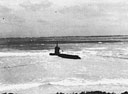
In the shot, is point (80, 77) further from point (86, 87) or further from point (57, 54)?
point (57, 54)

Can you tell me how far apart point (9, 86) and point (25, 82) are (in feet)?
7.64

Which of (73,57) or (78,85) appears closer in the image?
(78,85)

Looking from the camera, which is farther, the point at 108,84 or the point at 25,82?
the point at 25,82

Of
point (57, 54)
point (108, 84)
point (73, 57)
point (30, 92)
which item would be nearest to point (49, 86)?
point (30, 92)

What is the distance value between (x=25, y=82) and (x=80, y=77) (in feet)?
21.0

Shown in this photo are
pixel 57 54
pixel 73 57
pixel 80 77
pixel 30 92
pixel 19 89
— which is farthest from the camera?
pixel 57 54

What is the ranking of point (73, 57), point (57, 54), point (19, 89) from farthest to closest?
1. point (57, 54)
2. point (73, 57)
3. point (19, 89)

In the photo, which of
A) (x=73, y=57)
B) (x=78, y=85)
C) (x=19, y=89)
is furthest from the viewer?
(x=73, y=57)

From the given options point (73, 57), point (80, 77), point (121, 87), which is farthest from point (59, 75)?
Answer: point (73, 57)

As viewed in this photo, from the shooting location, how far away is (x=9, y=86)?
2392cm

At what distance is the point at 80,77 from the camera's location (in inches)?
1117

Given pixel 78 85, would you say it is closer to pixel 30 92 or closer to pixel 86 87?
pixel 86 87

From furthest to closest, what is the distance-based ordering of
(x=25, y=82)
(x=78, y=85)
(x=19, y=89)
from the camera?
(x=25, y=82), (x=78, y=85), (x=19, y=89)

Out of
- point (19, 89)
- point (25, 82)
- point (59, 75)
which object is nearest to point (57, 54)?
point (59, 75)
